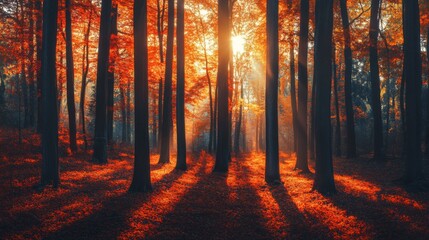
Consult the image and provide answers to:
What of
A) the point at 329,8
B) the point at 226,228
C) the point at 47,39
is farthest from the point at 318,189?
the point at 47,39

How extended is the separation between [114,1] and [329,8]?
1215cm

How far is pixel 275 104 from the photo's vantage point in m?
11.6

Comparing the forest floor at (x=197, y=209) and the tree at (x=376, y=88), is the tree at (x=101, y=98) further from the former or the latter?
the tree at (x=376, y=88)

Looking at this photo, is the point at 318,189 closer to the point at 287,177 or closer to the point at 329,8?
the point at 287,177

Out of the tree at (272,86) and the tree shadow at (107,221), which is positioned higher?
the tree at (272,86)

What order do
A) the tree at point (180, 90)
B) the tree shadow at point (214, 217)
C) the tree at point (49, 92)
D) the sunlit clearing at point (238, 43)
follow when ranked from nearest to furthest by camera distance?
the tree shadow at point (214, 217) < the tree at point (49, 92) < the tree at point (180, 90) < the sunlit clearing at point (238, 43)

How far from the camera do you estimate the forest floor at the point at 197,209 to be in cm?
621

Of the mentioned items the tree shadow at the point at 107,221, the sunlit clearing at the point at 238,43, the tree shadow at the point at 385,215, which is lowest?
the tree shadow at the point at 385,215

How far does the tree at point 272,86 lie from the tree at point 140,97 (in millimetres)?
4780

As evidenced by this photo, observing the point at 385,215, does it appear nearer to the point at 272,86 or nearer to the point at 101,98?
the point at 272,86

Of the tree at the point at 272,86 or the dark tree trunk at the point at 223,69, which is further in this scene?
the dark tree trunk at the point at 223,69

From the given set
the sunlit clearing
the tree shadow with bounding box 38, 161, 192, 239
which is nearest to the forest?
the tree shadow with bounding box 38, 161, 192, 239

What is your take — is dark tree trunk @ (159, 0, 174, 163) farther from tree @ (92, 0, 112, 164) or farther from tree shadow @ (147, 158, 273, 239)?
tree shadow @ (147, 158, 273, 239)

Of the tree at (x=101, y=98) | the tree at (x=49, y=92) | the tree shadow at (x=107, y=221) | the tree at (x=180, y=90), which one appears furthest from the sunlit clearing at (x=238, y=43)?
the tree shadow at (x=107, y=221)
